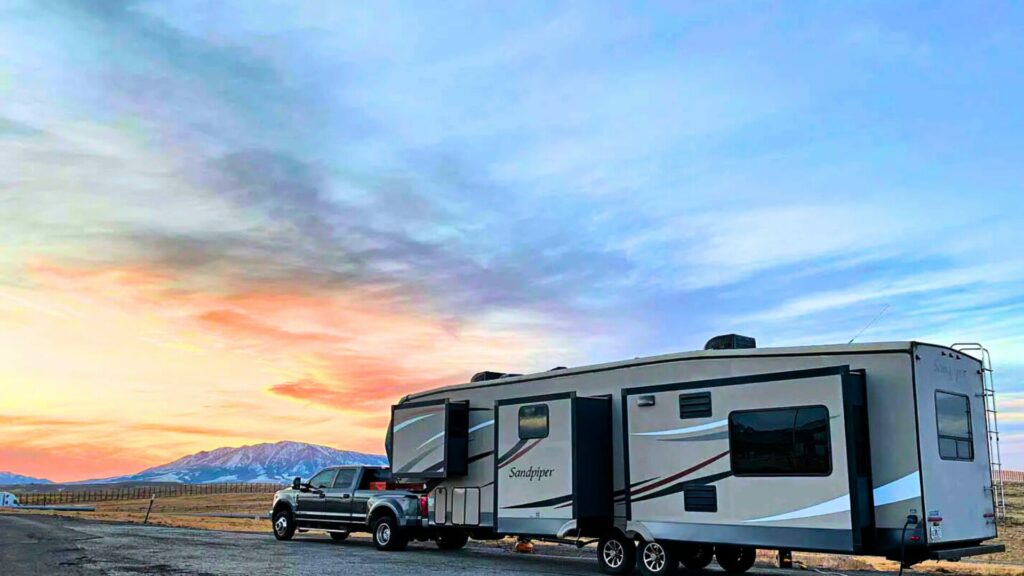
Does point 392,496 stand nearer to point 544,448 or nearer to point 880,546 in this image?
point 544,448

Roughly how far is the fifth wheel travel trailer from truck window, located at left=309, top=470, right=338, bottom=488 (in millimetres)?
5057

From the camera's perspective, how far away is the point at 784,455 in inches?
469

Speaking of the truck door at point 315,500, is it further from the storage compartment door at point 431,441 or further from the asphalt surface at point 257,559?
the storage compartment door at point 431,441

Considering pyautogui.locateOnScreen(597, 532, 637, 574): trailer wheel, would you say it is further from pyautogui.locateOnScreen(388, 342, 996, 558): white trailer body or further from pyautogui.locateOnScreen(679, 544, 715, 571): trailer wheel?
pyautogui.locateOnScreen(679, 544, 715, 571): trailer wheel

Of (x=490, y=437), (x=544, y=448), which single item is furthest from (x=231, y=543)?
(x=544, y=448)

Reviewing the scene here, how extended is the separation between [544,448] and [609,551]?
2000mm

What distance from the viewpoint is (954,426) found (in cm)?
1191

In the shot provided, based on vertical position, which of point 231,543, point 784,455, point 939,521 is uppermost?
point 784,455

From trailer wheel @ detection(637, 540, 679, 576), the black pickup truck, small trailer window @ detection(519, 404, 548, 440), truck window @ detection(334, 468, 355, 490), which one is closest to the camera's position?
trailer wheel @ detection(637, 540, 679, 576)

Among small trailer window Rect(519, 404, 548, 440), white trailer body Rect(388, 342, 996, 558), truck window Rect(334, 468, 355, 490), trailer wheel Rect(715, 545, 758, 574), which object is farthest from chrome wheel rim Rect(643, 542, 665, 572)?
truck window Rect(334, 468, 355, 490)

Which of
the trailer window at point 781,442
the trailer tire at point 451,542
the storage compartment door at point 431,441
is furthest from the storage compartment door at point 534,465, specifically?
the trailer tire at point 451,542

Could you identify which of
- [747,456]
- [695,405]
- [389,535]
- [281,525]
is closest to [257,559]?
[389,535]

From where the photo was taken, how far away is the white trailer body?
11.2 meters

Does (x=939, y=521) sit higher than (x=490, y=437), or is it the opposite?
(x=490, y=437)
